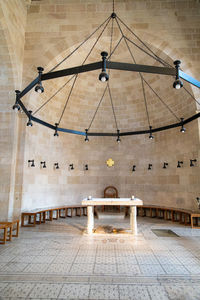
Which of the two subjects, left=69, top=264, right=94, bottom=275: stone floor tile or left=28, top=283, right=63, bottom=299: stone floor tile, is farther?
left=69, top=264, right=94, bottom=275: stone floor tile

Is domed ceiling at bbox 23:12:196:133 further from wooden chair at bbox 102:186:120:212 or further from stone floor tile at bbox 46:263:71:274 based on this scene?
stone floor tile at bbox 46:263:71:274

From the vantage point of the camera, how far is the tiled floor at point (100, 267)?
3.58 metres

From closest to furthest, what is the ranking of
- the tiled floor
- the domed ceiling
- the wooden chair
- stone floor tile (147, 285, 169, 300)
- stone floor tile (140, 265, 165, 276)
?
stone floor tile (147, 285, 169, 300)
the tiled floor
stone floor tile (140, 265, 165, 276)
the domed ceiling
the wooden chair

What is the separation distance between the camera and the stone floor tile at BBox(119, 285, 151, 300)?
3.43m

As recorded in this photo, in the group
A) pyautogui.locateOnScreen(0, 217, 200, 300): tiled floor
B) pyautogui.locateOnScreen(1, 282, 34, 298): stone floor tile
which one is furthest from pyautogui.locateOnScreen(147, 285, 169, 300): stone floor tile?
pyautogui.locateOnScreen(1, 282, 34, 298): stone floor tile

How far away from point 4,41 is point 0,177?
17.3 ft

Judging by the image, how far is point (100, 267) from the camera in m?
4.56

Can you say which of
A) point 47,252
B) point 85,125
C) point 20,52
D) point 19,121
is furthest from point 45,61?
point 47,252

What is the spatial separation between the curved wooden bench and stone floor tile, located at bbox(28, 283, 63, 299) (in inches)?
180

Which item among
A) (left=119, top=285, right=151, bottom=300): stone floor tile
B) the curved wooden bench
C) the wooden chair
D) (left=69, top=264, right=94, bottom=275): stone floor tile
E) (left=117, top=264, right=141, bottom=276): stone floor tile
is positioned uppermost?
the wooden chair

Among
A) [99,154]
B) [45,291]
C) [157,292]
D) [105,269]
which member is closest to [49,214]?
[99,154]

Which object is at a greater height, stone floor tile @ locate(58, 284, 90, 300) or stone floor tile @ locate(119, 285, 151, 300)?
stone floor tile @ locate(58, 284, 90, 300)

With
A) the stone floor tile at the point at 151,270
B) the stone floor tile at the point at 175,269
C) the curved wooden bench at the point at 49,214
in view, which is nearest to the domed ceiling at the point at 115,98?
the curved wooden bench at the point at 49,214

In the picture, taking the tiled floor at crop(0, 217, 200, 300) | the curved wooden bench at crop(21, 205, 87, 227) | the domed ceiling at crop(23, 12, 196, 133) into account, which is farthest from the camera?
the domed ceiling at crop(23, 12, 196, 133)
